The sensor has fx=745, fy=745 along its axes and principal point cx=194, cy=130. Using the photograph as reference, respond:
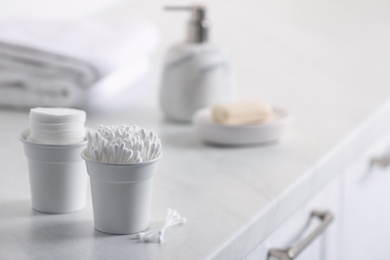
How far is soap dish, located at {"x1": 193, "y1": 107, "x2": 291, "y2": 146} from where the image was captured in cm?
103

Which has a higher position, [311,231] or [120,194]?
[120,194]

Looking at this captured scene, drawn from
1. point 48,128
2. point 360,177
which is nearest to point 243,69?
point 360,177

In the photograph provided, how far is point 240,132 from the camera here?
3.39 ft

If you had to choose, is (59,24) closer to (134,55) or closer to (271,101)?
(134,55)

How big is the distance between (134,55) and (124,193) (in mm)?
637

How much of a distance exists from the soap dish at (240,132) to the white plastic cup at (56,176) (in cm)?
32

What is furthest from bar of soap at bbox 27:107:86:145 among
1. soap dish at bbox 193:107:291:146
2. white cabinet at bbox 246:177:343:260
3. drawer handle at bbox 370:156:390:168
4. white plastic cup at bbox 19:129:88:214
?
drawer handle at bbox 370:156:390:168

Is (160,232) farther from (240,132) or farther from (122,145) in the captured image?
(240,132)

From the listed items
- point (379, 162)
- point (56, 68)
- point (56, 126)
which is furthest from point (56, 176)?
point (379, 162)

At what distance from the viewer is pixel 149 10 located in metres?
1.79

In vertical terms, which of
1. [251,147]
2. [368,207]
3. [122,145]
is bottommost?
[368,207]

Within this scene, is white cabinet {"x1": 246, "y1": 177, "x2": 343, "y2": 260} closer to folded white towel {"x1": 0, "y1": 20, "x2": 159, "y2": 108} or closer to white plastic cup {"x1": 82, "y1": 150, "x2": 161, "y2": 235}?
white plastic cup {"x1": 82, "y1": 150, "x2": 161, "y2": 235}

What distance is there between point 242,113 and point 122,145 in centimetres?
40

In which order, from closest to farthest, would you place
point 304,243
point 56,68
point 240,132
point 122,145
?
point 122,145 < point 304,243 < point 240,132 < point 56,68
